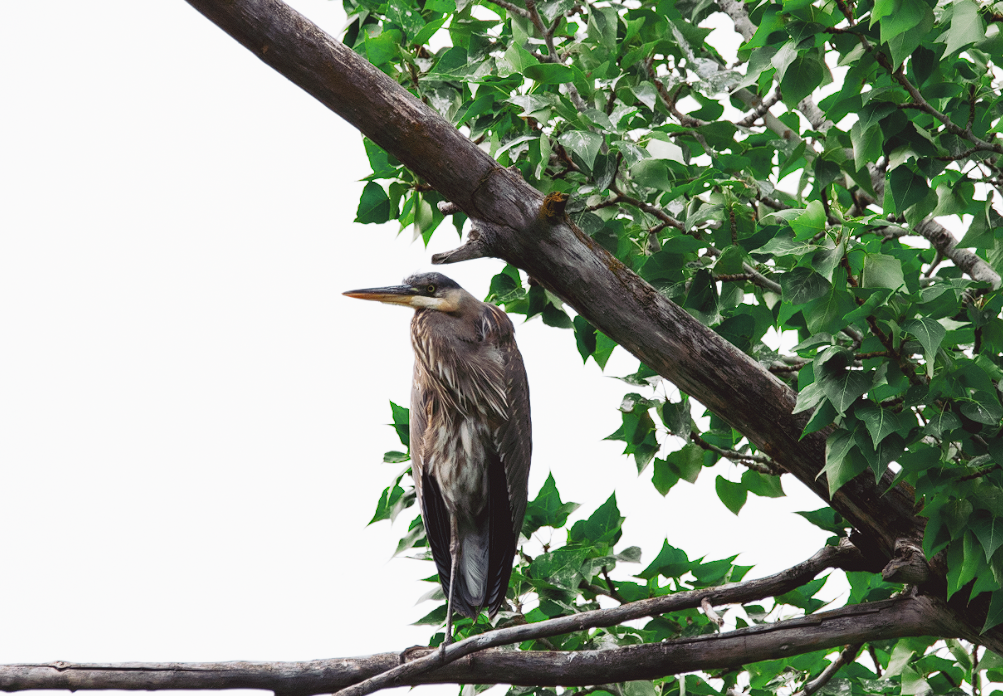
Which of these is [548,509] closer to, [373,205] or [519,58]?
[373,205]

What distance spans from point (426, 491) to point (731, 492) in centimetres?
69

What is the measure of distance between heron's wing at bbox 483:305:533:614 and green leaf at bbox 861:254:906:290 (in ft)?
2.23

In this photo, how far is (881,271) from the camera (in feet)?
4.83

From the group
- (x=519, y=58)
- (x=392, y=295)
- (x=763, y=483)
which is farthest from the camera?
(x=763, y=483)

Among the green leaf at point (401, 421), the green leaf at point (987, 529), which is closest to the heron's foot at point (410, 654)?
the green leaf at point (401, 421)

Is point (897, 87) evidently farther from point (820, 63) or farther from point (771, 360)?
point (771, 360)

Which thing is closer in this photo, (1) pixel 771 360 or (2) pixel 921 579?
(2) pixel 921 579

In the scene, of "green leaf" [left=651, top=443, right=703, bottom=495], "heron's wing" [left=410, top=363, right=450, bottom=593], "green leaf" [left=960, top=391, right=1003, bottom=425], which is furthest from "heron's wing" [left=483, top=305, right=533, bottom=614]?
"green leaf" [left=960, top=391, right=1003, bottom=425]

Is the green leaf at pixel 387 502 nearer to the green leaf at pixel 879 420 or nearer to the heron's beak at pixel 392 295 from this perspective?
the heron's beak at pixel 392 295

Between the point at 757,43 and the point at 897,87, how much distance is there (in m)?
0.28

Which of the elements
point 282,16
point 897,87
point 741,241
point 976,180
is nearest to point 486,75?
point 282,16

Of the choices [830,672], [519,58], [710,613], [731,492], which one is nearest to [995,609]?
[830,672]

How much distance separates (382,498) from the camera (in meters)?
2.05

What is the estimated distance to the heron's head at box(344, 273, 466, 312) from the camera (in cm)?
179
